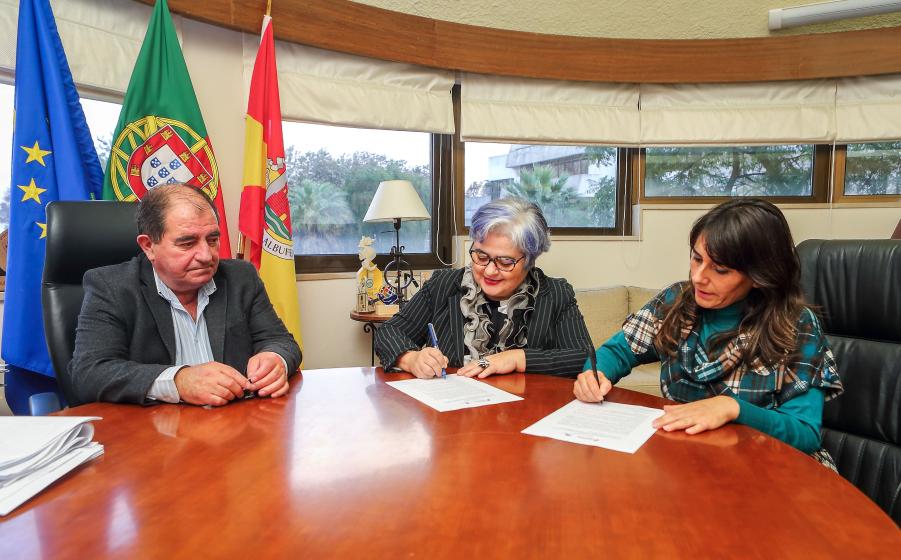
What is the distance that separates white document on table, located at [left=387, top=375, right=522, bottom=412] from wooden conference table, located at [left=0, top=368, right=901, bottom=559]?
109mm

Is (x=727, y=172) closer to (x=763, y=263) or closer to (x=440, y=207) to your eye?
(x=440, y=207)

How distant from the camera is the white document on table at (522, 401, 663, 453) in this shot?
1.02 metres

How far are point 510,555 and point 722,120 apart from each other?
3.87 m

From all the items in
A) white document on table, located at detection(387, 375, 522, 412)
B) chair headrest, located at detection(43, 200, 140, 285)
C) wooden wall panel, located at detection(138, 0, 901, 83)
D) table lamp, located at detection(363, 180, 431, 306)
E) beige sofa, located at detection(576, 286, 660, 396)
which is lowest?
beige sofa, located at detection(576, 286, 660, 396)

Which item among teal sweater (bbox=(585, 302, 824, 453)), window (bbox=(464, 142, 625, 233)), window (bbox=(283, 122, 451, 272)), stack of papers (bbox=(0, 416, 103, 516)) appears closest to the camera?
stack of papers (bbox=(0, 416, 103, 516))

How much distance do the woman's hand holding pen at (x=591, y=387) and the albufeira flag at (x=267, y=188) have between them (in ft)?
6.16

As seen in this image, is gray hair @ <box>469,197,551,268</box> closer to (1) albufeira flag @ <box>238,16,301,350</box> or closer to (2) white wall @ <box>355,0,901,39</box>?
(1) albufeira flag @ <box>238,16,301,350</box>

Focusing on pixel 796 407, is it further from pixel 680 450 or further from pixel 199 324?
pixel 199 324

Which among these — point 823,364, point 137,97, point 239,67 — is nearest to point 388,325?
point 823,364

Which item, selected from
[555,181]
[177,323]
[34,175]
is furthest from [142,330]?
[555,181]

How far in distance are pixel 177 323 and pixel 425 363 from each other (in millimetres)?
707

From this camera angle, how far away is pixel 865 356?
1390 millimetres

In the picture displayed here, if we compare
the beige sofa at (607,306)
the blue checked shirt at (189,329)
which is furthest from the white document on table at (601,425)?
the beige sofa at (607,306)

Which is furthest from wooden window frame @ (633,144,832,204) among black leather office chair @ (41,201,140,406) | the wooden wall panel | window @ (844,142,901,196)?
black leather office chair @ (41,201,140,406)
